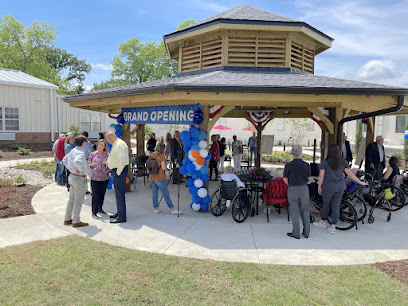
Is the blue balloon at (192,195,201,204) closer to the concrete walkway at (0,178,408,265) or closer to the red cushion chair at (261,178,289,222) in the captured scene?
the concrete walkway at (0,178,408,265)

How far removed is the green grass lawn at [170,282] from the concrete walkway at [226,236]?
1.23 ft

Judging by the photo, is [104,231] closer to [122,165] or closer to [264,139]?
[122,165]

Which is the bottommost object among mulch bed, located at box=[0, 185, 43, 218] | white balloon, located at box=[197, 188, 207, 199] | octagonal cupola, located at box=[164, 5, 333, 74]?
mulch bed, located at box=[0, 185, 43, 218]

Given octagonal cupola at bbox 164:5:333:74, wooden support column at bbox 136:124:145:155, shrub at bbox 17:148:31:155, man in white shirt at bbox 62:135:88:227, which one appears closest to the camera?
man in white shirt at bbox 62:135:88:227

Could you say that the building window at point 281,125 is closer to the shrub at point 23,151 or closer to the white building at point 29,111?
the white building at point 29,111

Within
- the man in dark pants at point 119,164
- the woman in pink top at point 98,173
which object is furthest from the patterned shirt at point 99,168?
the man in dark pants at point 119,164

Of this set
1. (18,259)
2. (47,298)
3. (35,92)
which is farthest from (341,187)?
(35,92)

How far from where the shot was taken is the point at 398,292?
3.65 metres

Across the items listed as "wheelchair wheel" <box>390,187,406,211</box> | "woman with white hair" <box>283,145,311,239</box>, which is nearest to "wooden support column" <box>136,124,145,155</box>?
"woman with white hair" <box>283,145,311,239</box>

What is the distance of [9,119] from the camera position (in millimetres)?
19688

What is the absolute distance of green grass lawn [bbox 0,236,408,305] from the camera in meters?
3.46

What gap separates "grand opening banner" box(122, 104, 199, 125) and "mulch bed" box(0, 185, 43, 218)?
11.2ft

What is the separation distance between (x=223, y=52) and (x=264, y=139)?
799cm

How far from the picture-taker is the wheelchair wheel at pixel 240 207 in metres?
6.38
